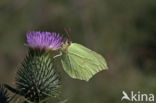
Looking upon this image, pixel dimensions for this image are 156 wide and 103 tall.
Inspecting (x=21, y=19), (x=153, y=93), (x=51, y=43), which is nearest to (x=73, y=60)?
(x=51, y=43)

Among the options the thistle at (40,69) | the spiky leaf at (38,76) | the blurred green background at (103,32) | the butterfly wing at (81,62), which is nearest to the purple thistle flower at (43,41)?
the thistle at (40,69)

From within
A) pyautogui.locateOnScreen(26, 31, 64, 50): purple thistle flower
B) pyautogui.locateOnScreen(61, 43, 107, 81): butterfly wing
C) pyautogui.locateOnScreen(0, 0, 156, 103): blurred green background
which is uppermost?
pyautogui.locateOnScreen(26, 31, 64, 50): purple thistle flower

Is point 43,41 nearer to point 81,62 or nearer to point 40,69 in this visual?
point 40,69

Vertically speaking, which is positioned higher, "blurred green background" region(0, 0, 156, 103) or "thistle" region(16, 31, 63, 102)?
"thistle" region(16, 31, 63, 102)

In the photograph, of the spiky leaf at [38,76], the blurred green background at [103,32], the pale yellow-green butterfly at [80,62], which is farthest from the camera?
the blurred green background at [103,32]

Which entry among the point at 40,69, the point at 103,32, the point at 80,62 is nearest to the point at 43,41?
Result: the point at 40,69

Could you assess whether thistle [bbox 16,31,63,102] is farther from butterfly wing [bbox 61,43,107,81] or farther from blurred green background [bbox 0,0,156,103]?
blurred green background [bbox 0,0,156,103]

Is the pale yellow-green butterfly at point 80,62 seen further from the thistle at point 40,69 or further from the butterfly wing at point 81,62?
the thistle at point 40,69

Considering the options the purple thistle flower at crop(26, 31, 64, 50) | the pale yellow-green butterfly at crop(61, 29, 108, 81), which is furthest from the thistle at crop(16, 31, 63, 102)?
the pale yellow-green butterfly at crop(61, 29, 108, 81)

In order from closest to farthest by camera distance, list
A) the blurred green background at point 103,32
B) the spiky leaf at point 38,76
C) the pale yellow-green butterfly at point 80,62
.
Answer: the spiky leaf at point 38,76 < the pale yellow-green butterfly at point 80,62 < the blurred green background at point 103,32
